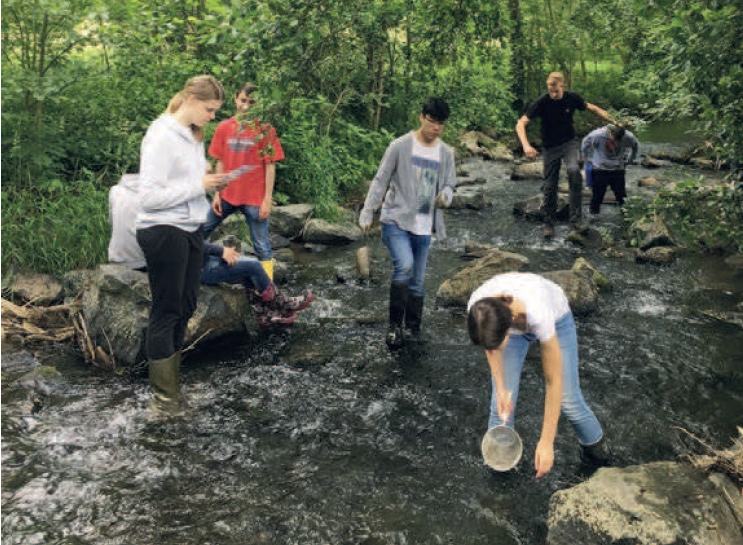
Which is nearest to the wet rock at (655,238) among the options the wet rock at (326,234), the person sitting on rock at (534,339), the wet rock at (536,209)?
the wet rock at (536,209)

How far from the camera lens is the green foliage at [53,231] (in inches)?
278

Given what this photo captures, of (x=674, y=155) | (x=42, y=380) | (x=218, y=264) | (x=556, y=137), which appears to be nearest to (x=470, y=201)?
(x=556, y=137)

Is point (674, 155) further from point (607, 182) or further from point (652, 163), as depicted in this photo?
point (607, 182)

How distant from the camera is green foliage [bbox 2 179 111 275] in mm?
7051

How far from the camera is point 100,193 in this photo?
793cm

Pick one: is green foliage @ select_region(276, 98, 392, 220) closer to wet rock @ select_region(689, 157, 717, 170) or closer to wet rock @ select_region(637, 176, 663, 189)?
wet rock @ select_region(637, 176, 663, 189)

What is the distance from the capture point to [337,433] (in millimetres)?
4691

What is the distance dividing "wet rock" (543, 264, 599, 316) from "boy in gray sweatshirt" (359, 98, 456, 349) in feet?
6.20

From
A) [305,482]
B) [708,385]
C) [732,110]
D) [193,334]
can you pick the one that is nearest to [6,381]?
[193,334]

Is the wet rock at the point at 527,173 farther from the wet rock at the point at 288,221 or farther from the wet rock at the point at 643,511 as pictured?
the wet rock at the point at 643,511

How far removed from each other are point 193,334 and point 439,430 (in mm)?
2361

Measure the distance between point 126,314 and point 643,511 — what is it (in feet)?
13.9

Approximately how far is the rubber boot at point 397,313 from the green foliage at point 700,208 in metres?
2.22

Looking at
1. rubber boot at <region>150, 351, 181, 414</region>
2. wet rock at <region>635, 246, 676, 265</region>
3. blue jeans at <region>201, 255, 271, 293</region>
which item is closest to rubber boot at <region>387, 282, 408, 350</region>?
blue jeans at <region>201, 255, 271, 293</region>
